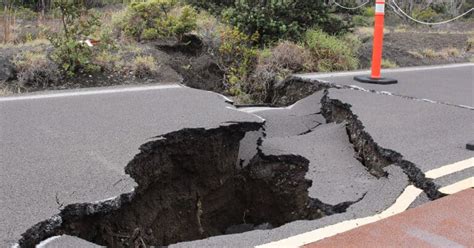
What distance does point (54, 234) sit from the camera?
332 cm

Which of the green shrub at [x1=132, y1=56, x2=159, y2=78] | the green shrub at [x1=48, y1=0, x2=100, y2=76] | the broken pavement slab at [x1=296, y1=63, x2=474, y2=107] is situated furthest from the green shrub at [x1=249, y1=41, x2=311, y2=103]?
the green shrub at [x1=48, y1=0, x2=100, y2=76]

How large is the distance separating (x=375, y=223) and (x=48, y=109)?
164 inches

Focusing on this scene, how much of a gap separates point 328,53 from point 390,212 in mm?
6934

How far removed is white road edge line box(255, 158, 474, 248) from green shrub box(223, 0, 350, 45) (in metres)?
6.56

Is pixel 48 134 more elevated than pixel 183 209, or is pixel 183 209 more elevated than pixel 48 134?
pixel 48 134

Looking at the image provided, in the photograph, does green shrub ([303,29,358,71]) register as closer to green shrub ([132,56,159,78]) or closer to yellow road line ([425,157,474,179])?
green shrub ([132,56,159,78])

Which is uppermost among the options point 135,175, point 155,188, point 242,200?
point 135,175

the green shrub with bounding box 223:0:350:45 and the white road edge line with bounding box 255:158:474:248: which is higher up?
the green shrub with bounding box 223:0:350:45

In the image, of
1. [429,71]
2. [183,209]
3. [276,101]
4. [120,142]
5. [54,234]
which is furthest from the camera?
[429,71]

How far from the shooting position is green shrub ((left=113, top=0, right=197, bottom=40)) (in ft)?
35.1

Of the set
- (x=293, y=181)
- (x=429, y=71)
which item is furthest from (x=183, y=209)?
(x=429, y=71)

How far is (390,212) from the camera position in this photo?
3.69 metres

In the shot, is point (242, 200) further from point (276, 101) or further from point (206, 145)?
point (276, 101)

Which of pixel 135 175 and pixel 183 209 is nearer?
pixel 135 175
